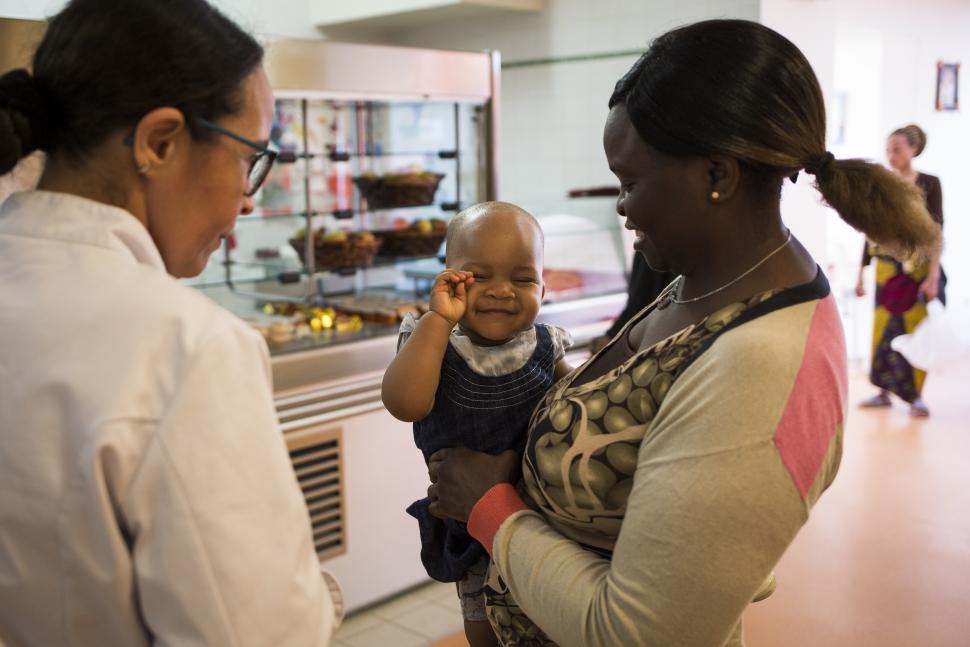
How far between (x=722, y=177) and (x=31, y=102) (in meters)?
0.77

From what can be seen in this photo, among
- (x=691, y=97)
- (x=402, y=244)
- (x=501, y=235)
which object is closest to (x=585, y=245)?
(x=402, y=244)

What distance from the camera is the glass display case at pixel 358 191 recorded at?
10.9 ft

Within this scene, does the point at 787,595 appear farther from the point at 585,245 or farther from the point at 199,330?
the point at 199,330

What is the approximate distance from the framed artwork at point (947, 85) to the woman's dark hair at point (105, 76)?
800 cm

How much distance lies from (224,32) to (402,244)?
2679 millimetres

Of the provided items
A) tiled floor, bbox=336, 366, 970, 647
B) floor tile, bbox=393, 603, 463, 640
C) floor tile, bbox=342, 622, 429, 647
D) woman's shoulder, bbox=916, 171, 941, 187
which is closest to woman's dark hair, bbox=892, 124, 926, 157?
woman's shoulder, bbox=916, 171, 941, 187

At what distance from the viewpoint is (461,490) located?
4.51ft

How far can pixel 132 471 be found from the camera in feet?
2.81

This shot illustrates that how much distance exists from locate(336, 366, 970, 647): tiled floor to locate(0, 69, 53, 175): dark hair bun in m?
1.58

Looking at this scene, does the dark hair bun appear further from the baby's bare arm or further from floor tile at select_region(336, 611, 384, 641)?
floor tile at select_region(336, 611, 384, 641)

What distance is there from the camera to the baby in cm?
148

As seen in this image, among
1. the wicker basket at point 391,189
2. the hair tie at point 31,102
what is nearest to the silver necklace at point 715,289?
the hair tie at point 31,102

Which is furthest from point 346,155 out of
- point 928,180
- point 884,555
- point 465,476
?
point 928,180

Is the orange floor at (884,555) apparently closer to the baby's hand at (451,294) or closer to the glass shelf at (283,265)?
the baby's hand at (451,294)
